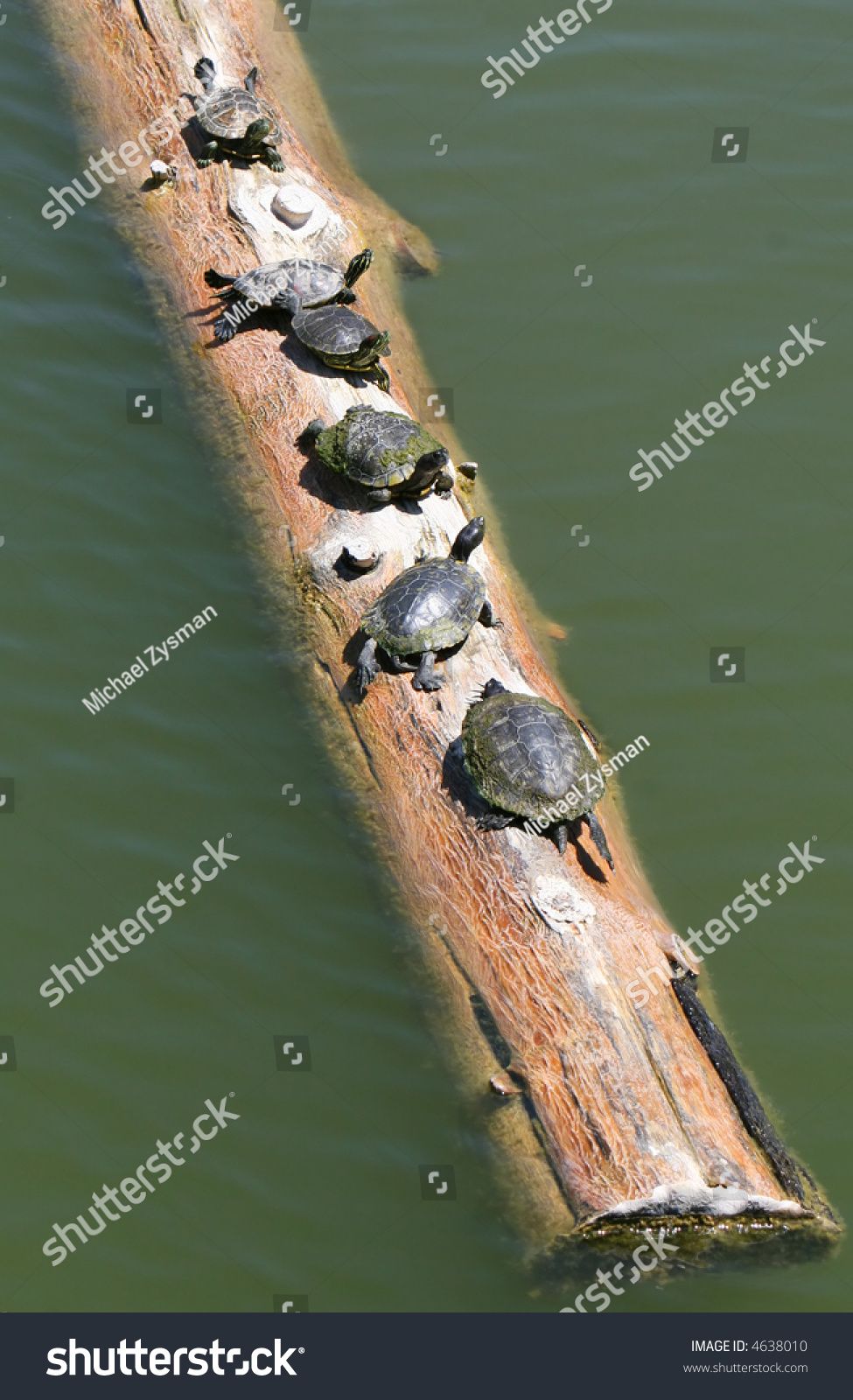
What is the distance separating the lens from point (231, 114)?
856 centimetres

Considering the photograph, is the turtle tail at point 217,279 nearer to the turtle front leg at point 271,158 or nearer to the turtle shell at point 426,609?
the turtle front leg at point 271,158

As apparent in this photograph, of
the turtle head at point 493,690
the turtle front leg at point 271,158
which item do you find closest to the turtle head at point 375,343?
the turtle front leg at point 271,158

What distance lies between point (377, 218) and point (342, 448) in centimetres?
359

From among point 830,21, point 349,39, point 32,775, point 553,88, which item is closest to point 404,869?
point 32,775

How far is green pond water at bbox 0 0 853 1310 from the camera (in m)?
5.80

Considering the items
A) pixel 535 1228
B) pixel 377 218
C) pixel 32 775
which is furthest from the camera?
pixel 377 218

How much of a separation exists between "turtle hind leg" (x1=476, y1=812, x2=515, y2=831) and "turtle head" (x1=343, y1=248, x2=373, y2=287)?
4.52 m

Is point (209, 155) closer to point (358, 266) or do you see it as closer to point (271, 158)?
point (271, 158)

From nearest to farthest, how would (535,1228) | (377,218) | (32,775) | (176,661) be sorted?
1. (535,1228)
2. (32,775)
3. (176,661)
4. (377,218)

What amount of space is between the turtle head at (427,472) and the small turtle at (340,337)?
1.13 m

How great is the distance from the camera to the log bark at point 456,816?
211 inches

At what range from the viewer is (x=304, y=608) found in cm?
712

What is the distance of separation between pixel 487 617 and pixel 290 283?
306 centimetres

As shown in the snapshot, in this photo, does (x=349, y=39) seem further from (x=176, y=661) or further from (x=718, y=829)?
(x=718, y=829)
